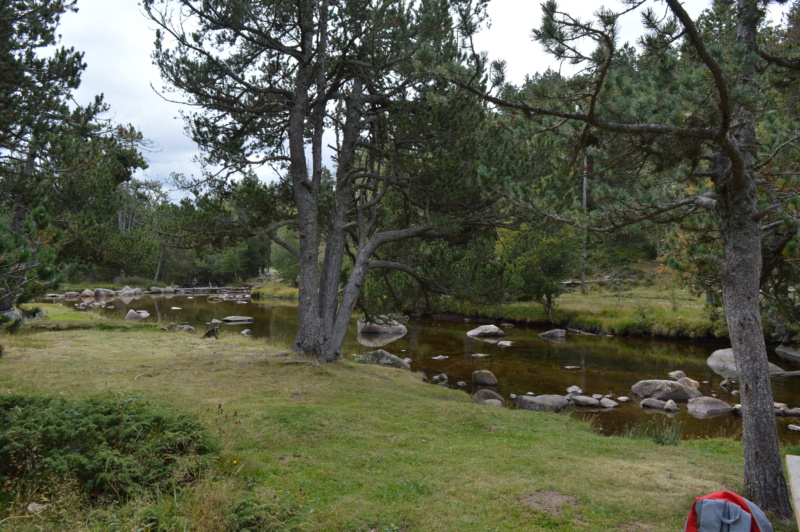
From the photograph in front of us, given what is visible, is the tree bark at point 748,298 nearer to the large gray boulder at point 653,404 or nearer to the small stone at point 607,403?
the small stone at point 607,403

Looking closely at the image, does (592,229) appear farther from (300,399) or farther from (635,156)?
(300,399)

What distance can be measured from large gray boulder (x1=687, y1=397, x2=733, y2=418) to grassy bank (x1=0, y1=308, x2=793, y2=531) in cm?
419

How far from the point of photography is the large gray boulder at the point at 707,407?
13.7 meters

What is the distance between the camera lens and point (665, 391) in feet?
49.7

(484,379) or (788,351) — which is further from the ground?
(788,351)

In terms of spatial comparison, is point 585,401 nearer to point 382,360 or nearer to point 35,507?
point 382,360

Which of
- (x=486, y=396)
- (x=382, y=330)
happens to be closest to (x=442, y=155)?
(x=486, y=396)

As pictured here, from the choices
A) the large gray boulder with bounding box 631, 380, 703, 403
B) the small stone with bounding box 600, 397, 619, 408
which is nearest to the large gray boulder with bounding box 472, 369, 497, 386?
the small stone with bounding box 600, 397, 619, 408

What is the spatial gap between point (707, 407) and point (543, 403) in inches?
188

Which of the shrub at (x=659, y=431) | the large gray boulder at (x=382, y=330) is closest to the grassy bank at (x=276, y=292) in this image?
the large gray boulder at (x=382, y=330)

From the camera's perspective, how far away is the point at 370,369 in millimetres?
14719

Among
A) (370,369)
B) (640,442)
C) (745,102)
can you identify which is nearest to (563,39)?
(745,102)

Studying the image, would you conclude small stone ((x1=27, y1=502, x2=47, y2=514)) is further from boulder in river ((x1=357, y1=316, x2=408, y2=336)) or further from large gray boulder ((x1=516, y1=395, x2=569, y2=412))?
boulder in river ((x1=357, y1=316, x2=408, y2=336))

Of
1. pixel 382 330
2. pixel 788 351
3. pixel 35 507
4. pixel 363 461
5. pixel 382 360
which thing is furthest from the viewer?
pixel 382 330
